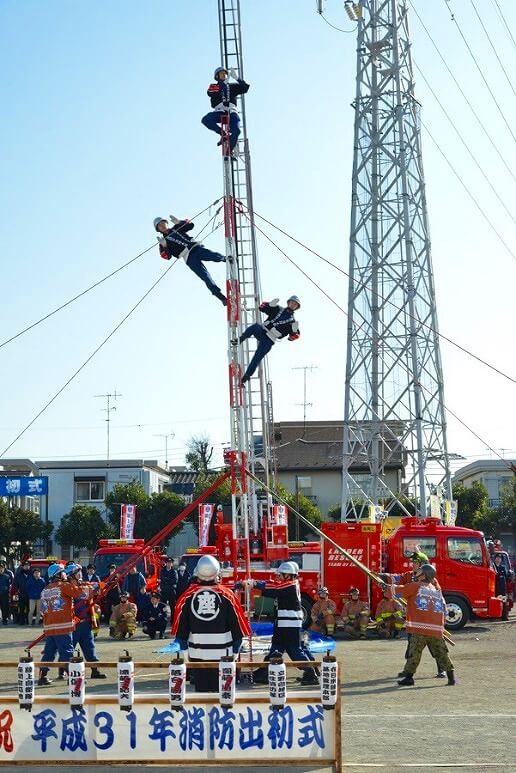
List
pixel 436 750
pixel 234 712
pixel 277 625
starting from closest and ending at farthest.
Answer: pixel 234 712, pixel 436 750, pixel 277 625

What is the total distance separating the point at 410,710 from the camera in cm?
1211

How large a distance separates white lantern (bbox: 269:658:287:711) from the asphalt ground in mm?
741

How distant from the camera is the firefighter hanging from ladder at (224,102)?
1559 centimetres

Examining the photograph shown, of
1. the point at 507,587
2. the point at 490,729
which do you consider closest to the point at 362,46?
the point at 507,587

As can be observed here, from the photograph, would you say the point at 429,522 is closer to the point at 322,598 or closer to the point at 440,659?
the point at 322,598

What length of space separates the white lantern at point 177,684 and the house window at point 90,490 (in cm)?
6318

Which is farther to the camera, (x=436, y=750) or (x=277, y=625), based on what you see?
(x=277, y=625)

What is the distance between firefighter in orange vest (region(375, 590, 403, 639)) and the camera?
846 inches

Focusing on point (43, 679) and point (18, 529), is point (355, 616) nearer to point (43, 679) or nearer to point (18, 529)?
point (43, 679)

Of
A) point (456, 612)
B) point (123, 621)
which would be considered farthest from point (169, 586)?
point (456, 612)

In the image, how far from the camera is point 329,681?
845 cm

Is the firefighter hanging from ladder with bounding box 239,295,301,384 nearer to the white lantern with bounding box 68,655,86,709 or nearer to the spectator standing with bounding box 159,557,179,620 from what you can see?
the white lantern with bounding box 68,655,86,709

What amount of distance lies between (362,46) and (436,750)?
3121 centimetres

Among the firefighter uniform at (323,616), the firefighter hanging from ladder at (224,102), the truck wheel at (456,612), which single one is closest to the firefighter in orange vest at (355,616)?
the firefighter uniform at (323,616)
